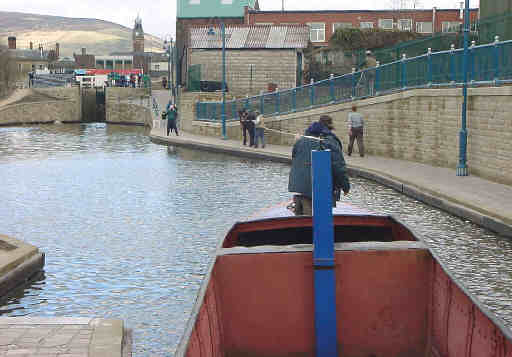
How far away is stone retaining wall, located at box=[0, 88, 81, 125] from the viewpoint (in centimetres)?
6794

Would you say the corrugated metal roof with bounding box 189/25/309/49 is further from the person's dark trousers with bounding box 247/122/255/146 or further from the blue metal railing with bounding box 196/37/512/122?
the person's dark trousers with bounding box 247/122/255/146

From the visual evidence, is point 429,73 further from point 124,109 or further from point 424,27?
point 424,27

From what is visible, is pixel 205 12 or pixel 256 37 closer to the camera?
pixel 256 37

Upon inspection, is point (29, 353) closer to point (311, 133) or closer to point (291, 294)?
point (291, 294)

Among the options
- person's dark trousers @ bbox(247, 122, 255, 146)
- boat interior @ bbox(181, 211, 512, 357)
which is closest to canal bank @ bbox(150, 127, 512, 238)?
person's dark trousers @ bbox(247, 122, 255, 146)

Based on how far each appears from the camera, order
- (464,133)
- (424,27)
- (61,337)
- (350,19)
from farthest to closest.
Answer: (350,19)
(424,27)
(464,133)
(61,337)

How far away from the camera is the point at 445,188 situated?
1677 centimetres

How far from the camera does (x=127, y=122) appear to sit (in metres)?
68.0

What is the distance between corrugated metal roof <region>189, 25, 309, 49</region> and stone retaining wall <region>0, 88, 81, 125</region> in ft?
67.5

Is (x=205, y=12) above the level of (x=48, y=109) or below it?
above

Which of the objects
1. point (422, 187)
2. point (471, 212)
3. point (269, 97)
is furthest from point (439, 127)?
point (269, 97)

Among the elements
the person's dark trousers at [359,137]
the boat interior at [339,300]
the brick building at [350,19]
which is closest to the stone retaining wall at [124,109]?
the brick building at [350,19]

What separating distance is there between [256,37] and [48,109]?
85.3 feet

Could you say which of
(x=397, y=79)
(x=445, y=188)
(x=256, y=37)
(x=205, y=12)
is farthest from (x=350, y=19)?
(x=445, y=188)
